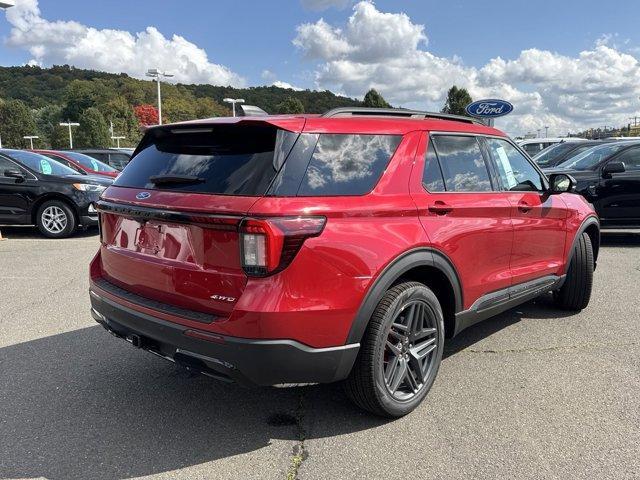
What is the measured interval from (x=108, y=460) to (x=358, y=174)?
1957 mm

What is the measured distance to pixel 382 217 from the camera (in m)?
2.81

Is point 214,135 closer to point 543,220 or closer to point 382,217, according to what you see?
point 382,217

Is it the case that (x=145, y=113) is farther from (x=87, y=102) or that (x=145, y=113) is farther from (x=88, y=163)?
(x=88, y=163)

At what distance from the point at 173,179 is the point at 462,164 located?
1.93 metres

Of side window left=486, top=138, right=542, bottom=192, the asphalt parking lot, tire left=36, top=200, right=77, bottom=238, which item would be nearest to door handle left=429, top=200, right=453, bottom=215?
side window left=486, top=138, right=542, bottom=192

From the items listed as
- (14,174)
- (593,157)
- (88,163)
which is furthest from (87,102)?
(593,157)

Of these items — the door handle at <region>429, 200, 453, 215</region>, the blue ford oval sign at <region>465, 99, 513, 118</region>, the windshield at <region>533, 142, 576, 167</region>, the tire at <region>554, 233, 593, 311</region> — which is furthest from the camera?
the blue ford oval sign at <region>465, 99, 513, 118</region>

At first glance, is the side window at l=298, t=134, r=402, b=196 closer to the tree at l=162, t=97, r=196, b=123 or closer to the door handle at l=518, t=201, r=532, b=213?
the door handle at l=518, t=201, r=532, b=213

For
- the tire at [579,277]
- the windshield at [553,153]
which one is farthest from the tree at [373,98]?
the tire at [579,277]

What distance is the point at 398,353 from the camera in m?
3.03

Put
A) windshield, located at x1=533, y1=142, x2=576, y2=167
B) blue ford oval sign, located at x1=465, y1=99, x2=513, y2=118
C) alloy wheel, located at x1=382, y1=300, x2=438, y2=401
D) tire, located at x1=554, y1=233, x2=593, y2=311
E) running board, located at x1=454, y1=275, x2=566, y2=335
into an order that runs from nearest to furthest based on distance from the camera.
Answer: alloy wheel, located at x1=382, y1=300, x2=438, y2=401 < running board, located at x1=454, y1=275, x2=566, y2=335 < tire, located at x1=554, y1=233, x2=593, y2=311 < windshield, located at x1=533, y1=142, x2=576, y2=167 < blue ford oval sign, located at x1=465, y1=99, x2=513, y2=118

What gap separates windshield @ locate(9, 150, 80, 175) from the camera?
932cm

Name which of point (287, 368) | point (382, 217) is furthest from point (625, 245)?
point (287, 368)

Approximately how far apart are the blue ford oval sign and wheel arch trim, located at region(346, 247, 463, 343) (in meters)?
16.0
